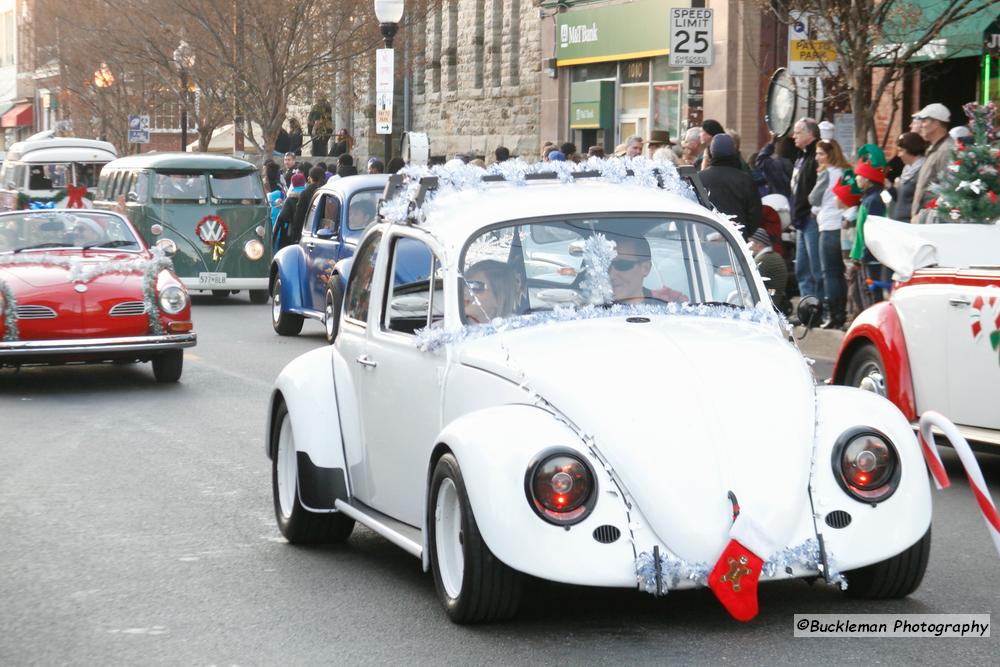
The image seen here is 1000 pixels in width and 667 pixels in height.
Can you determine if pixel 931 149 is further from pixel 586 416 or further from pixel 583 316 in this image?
pixel 586 416

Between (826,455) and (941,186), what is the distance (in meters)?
5.45

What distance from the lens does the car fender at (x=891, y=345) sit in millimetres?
9445

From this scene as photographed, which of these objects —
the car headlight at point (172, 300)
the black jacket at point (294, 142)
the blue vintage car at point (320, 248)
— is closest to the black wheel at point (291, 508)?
the car headlight at point (172, 300)

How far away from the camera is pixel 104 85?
4781 cm

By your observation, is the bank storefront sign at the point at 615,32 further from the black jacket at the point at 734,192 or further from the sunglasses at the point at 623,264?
the sunglasses at the point at 623,264

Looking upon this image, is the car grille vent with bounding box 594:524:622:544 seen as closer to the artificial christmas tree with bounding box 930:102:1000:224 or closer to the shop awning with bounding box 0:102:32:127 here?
the artificial christmas tree with bounding box 930:102:1000:224

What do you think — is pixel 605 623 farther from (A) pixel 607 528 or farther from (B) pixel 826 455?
(B) pixel 826 455

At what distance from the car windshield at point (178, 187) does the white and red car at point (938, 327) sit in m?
14.4

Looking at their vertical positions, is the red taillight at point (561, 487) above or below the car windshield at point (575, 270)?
below

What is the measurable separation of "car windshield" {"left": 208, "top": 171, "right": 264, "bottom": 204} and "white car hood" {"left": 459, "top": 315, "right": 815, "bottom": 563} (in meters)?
17.3

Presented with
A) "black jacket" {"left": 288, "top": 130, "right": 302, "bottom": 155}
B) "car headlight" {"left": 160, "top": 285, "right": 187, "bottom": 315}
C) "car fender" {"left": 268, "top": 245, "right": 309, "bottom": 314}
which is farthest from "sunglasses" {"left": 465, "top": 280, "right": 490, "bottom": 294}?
"black jacket" {"left": 288, "top": 130, "right": 302, "bottom": 155}

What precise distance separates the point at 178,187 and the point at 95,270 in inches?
356

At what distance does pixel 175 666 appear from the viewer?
5691 mm

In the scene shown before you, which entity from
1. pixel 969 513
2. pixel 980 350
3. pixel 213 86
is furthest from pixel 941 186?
pixel 213 86
